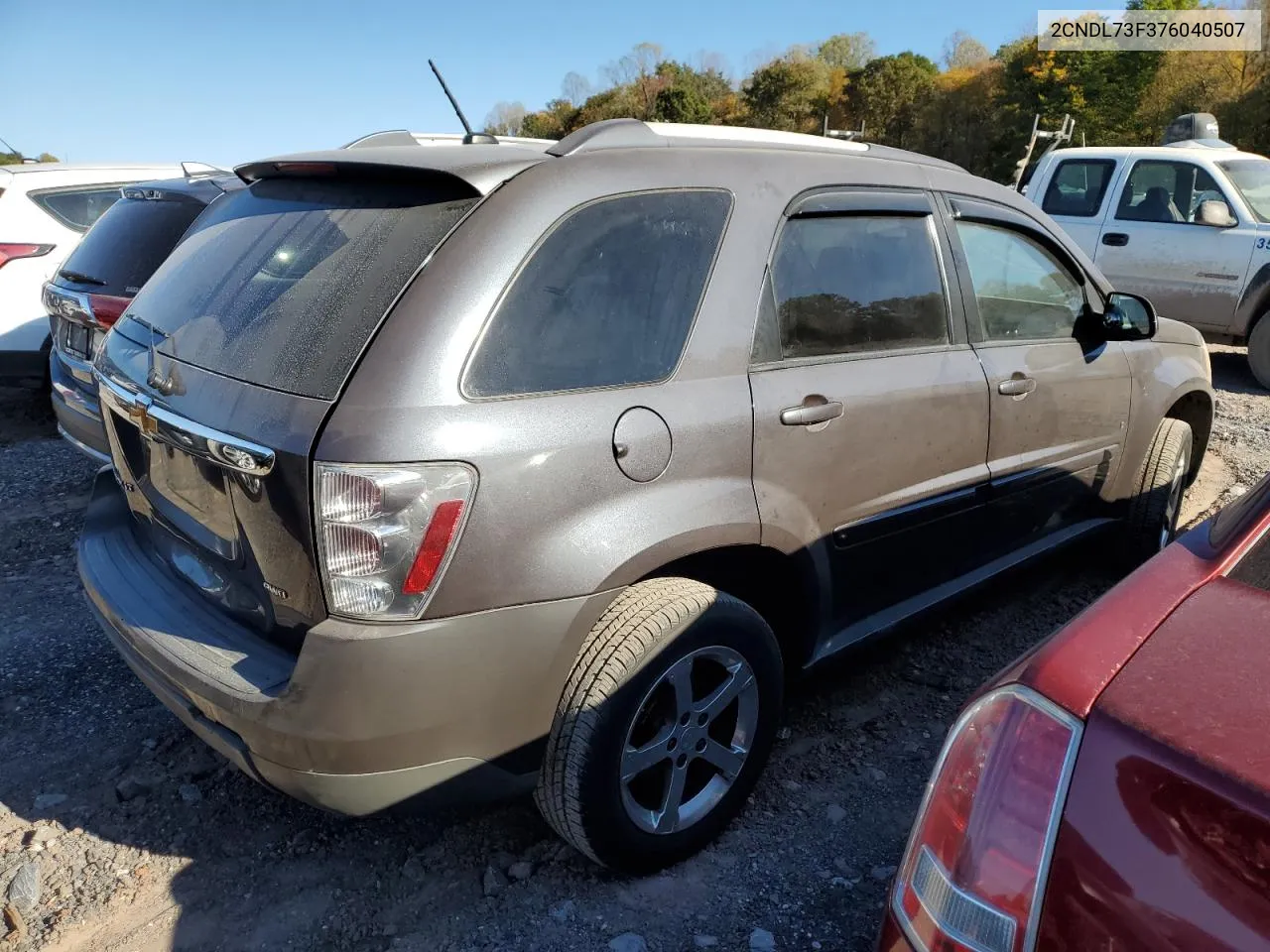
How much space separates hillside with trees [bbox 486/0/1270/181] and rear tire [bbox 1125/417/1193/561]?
1840 cm

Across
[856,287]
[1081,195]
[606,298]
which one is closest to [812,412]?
[856,287]

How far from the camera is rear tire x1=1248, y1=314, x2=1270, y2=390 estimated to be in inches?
306

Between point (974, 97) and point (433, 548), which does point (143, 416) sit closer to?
point (433, 548)

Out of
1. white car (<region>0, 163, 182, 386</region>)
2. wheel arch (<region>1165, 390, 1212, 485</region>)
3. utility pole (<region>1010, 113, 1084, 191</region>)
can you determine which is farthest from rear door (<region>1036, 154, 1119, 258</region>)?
white car (<region>0, 163, 182, 386</region>)

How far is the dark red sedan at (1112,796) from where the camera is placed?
1.02m

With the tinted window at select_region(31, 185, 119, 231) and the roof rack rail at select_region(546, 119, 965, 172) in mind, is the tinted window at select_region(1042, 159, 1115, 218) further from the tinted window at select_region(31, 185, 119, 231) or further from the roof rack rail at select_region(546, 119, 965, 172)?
the tinted window at select_region(31, 185, 119, 231)

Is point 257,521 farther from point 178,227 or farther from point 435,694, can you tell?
point 178,227

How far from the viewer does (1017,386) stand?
124 inches

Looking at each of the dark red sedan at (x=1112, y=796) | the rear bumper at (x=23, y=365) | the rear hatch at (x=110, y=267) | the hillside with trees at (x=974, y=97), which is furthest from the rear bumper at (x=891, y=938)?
the hillside with trees at (x=974, y=97)

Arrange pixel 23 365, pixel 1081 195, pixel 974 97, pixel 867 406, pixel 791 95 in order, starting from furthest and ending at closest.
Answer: pixel 791 95
pixel 974 97
pixel 1081 195
pixel 23 365
pixel 867 406

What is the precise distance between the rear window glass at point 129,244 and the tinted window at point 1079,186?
7.58 meters

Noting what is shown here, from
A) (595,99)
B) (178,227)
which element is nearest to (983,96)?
(595,99)

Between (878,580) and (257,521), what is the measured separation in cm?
179

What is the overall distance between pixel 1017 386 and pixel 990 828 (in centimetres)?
224
